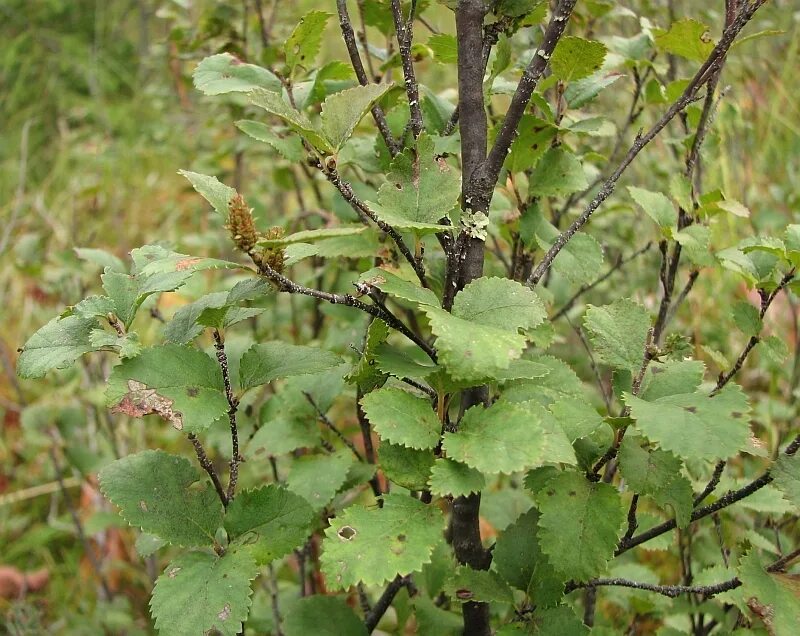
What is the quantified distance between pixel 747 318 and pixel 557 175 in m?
0.31

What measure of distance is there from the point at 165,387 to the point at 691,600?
3.16ft

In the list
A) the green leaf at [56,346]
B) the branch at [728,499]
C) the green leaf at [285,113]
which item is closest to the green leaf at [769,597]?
the branch at [728,499]

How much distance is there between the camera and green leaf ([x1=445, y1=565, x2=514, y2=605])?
0.85m

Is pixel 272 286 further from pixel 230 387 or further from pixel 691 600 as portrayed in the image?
pixel 691 600

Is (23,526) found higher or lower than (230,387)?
lower

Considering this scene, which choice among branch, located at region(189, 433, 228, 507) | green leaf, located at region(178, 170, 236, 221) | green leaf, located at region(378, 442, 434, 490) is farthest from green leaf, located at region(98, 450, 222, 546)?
green leaf, located at region(178, 170, 236, 221)

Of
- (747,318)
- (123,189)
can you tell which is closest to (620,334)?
(747,318)

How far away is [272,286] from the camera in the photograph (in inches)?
28.5

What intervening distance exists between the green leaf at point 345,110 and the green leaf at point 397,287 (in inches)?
5.3

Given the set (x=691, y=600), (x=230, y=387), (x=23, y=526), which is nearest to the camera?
(x=230, y=387)

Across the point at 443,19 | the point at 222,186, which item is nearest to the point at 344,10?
the point at 222,186

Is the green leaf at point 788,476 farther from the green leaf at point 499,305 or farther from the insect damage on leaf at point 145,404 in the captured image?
the insect damage on leaf at point 145,404

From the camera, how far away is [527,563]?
0.90 m

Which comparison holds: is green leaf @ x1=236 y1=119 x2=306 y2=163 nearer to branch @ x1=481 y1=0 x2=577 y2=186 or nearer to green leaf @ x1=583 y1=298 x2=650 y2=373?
branch @ x1=481 y1=0 x2=577 y2=186
